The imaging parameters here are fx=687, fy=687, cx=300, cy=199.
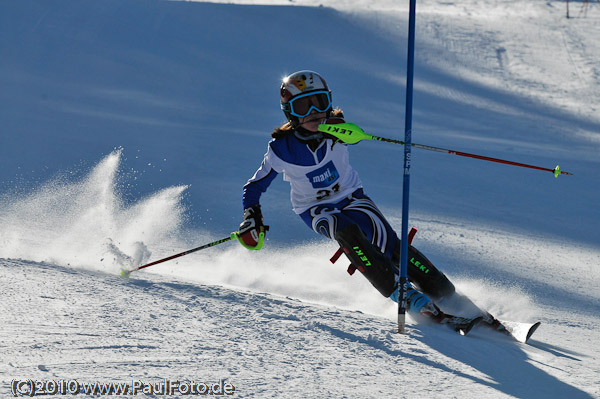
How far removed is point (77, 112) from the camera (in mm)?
9977

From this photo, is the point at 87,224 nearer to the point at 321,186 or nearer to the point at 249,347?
the point at 321,186

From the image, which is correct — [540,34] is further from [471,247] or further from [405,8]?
[471,247]

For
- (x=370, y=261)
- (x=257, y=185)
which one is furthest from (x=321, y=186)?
(x=370, y=261)

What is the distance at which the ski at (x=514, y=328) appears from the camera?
359cm

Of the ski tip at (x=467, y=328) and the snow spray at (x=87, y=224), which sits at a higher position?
the snow spray at (x=87, y=224)

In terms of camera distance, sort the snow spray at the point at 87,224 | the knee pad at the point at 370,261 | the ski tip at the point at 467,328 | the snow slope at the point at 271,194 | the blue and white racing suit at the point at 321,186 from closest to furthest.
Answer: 1. the snow slope at the point at 271,194
2. the ski tip at the point at 467,328
3. the knee pad at the point at 370,261
4. the blue and white racing suit at the point at 321,186
5. the snow spray at the point at 87,224

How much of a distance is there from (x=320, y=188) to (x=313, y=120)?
440 mm

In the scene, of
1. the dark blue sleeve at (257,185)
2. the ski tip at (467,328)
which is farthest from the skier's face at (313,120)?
the ski tip at (467,328)

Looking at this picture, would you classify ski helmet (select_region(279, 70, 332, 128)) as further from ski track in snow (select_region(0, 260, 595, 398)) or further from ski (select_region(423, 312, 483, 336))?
ski (select_region(423, 312, 483, 336))

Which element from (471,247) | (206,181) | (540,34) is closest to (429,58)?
(540,34)

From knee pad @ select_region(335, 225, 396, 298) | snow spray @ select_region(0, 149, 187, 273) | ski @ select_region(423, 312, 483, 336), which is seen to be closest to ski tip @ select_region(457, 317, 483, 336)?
ski @ select_region(423, 312, 483, 336)

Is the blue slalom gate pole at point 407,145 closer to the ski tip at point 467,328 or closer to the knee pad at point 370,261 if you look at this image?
the knee pad at point 370,261

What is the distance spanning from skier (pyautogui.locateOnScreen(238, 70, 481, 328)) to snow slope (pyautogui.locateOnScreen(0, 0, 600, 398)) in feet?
1.21

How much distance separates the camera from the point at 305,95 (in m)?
4.14
